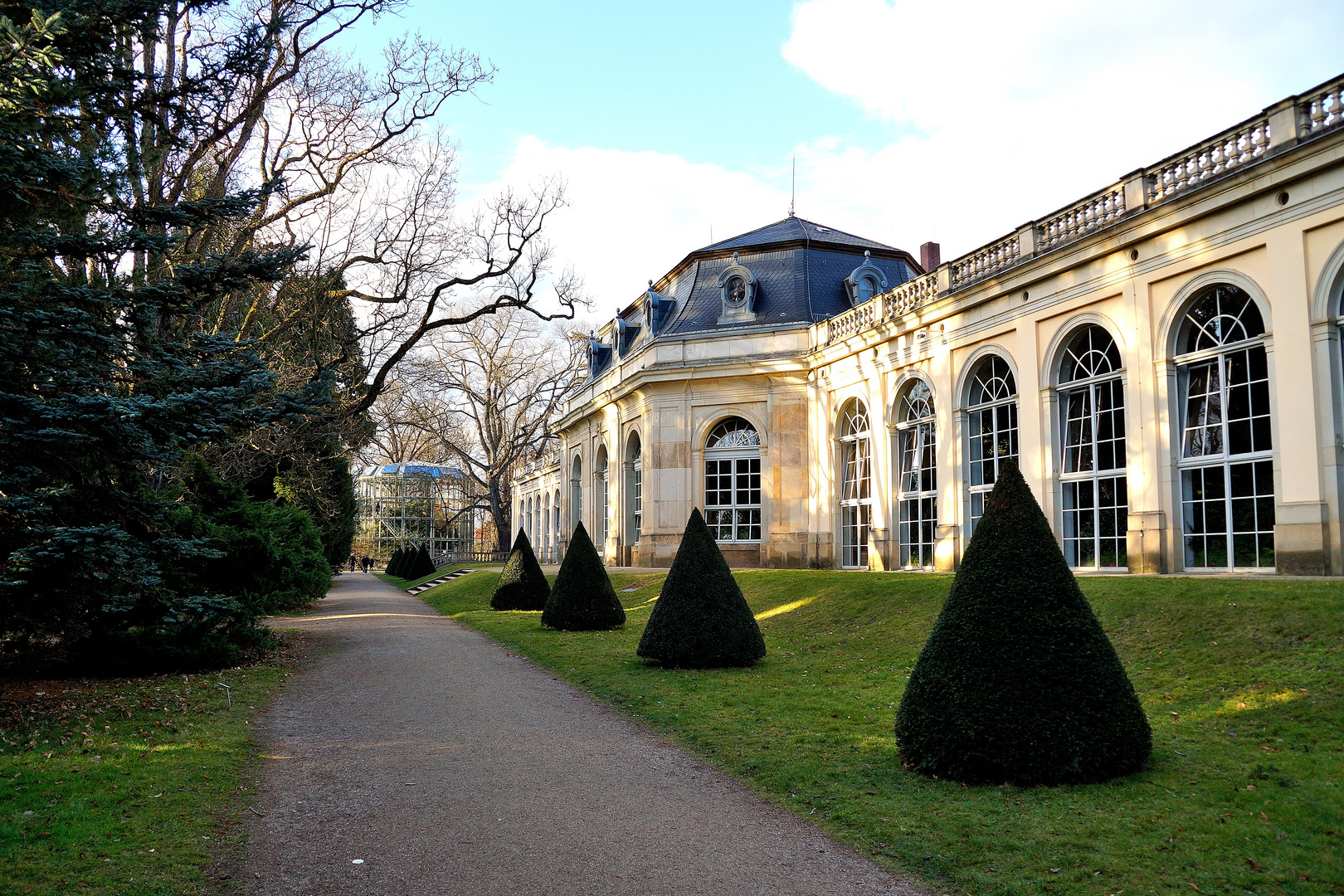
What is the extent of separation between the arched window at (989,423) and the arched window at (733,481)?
28.7 feet

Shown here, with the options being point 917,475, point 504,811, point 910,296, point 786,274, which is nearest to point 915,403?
point 917,475

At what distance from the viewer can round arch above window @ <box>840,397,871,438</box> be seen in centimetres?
2567

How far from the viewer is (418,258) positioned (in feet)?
62.1

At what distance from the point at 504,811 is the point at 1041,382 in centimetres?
1500

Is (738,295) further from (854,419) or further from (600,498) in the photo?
(600,498)

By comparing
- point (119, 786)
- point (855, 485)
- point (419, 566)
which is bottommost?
point (119, 786)

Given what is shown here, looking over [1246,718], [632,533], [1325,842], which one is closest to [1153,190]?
[1246,718]

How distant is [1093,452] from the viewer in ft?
56.6

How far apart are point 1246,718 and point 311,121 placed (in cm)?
1714

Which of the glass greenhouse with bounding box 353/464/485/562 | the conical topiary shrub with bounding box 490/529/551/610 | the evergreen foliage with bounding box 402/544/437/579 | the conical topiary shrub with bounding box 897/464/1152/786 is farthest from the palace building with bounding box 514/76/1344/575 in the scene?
the glass greenhouse with bounding box 353/464/485/562

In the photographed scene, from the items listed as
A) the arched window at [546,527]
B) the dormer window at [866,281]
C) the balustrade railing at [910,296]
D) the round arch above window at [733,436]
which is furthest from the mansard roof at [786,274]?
the arched window at [546,527]

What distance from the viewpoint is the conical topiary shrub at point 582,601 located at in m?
17.8

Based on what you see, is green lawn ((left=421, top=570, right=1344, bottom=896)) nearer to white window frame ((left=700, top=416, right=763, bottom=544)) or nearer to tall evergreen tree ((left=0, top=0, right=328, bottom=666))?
tall evergreen tree ((left=0, top=0, right=328, bottom=666))

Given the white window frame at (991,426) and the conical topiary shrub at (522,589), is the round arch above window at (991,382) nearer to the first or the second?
the white window frame at (991,426)
